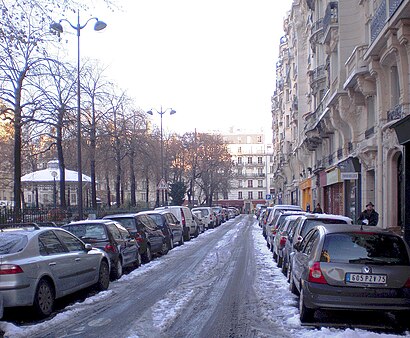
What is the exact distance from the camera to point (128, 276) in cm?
1378

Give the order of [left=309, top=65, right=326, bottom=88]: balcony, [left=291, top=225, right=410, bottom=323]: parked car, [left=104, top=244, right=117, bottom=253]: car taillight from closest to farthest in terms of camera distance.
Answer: [left=291, top=225, right=410, bottom=323]: parked car, [left=104, top=244, right=117, bottom=253]: car taillight, [left=309, top=65, right=326, bottom=88]: balcony

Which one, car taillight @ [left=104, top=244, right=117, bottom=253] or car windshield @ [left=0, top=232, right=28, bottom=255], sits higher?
car windshield @ [left=0, top=232, right=28, bottom=255]

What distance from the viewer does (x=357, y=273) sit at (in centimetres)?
746

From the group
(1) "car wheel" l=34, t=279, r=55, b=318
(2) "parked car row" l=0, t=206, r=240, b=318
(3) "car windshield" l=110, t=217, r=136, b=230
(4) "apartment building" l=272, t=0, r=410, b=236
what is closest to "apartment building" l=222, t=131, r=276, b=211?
(4) "apartment building" l=272, t=0, r=410, b=236

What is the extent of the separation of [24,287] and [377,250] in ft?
17.1

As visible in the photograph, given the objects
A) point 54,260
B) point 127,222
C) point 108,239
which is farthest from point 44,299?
point 127,222

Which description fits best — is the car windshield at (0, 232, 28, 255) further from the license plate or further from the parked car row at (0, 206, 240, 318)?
the license plate

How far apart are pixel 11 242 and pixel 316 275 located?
4801 mm

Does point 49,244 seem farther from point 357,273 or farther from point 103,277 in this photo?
point 357,273

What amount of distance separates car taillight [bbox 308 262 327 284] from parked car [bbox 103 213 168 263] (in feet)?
31.3

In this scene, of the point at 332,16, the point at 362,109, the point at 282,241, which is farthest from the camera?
the point at 332,16

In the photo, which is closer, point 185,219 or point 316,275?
point 316,275

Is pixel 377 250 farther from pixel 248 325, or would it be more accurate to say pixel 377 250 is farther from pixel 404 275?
pixel 248 325

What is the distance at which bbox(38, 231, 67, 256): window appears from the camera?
9.09 meters
